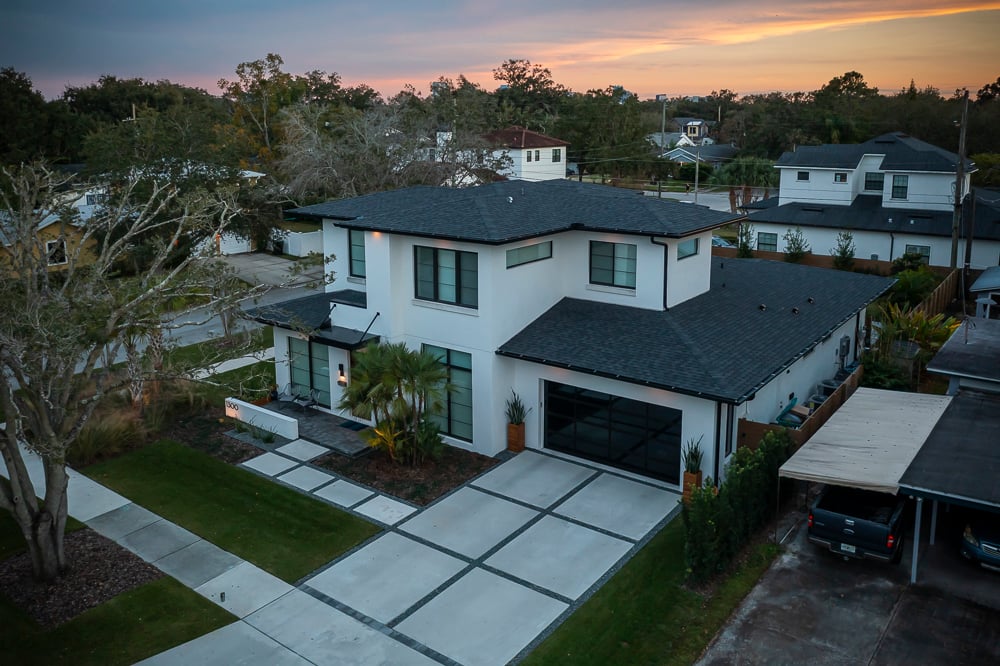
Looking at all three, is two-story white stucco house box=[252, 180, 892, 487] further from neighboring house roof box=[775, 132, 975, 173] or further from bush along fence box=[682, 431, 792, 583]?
neighboring house roof box=[775, 132, 975, 173]

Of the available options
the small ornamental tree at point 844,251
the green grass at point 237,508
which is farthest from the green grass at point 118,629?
the small ornamental tree at point 844,251

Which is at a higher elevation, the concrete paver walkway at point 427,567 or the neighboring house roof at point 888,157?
the neighboring house roof at point 888,157

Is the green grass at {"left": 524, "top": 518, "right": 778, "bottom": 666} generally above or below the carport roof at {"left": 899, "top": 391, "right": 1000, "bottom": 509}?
below

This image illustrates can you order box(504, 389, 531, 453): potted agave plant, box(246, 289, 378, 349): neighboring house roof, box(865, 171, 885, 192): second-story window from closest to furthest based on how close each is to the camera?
1. box(504, 389, 531, 453): potted agave plant
2. box(246, 289, 378, 349): neighboring house roof
3. box(865, 171, 885, 192): second-story window

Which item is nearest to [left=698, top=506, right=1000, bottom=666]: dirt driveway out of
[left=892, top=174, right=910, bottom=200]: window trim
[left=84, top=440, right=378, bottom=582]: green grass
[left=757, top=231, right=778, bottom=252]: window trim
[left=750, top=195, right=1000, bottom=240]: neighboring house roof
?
[left=84, top=440, right=378, bottom=582]: green grass

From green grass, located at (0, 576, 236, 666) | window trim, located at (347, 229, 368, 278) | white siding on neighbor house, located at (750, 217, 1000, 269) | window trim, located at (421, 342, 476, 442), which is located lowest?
green grass, located at (0, 576, 236, 666)

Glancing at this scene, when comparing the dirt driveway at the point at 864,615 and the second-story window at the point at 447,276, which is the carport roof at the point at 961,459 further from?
the second-story window at the point at 447,276
